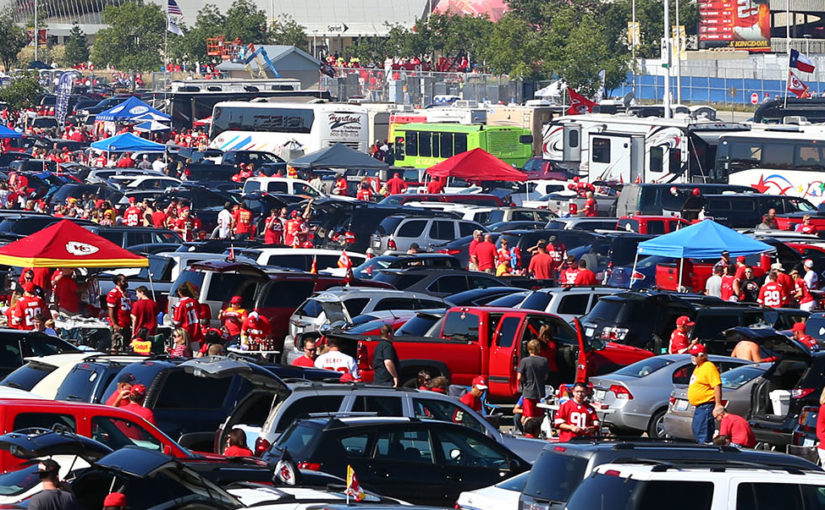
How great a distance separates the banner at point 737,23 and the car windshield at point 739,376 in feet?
293

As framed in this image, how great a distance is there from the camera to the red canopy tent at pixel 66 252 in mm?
22656

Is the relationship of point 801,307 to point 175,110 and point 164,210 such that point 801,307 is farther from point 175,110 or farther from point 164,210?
point 175,110

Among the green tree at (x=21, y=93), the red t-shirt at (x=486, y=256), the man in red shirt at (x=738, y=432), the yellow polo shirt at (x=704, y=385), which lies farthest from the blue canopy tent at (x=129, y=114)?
the man in red shirt at (x=738, y=432)

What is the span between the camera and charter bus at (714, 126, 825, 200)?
147 feet

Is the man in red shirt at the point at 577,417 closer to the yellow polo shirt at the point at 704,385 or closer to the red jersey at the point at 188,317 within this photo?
the yellow polo shirt at the point at 704,385

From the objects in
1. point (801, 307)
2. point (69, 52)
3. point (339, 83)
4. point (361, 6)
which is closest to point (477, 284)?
point (801, 307)

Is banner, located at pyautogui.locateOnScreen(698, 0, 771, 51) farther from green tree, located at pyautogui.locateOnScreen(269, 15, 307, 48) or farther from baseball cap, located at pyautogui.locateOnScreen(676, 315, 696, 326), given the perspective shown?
baseball cap, located at pyautogui.locateOnScreen(676, 315, 696, 326)

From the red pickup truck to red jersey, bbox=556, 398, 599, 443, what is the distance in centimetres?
388

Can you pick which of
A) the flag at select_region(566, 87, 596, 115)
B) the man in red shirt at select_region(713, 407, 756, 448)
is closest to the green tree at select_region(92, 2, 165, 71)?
the flag at select_region(566, 87, 596, 115)

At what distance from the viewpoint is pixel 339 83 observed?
84812 millimetres

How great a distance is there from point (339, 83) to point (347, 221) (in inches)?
2026

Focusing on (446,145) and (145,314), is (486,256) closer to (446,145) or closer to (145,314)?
(145,314)

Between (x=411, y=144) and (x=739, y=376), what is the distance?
40557mm

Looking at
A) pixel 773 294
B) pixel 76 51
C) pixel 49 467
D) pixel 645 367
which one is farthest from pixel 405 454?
pixel 76 51
